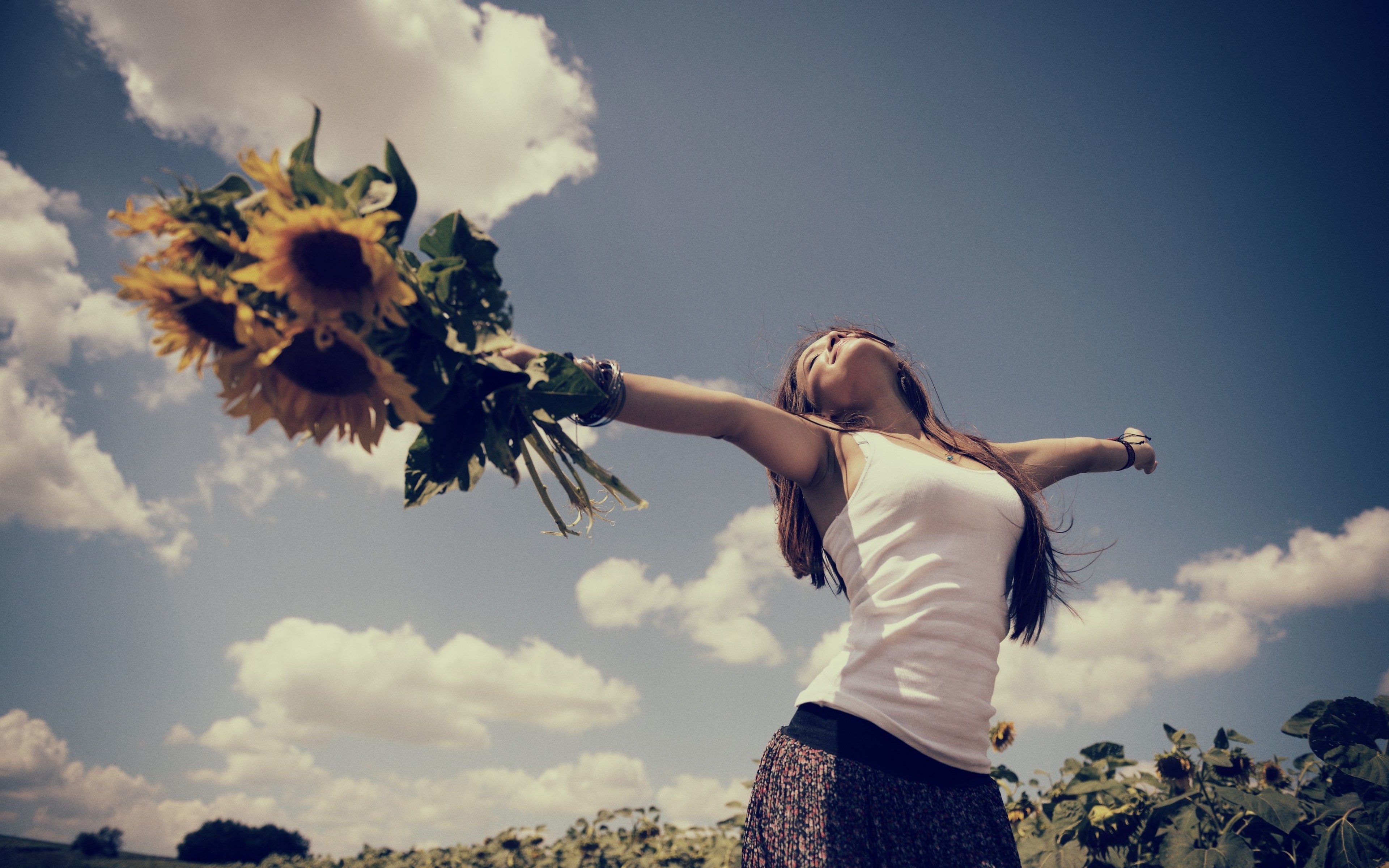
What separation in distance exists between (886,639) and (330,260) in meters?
1.31

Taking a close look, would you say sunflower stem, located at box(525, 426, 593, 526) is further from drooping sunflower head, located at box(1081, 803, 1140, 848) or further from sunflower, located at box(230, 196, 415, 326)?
drooping sunflower head, located at box(1081, 803, 1140, 848)

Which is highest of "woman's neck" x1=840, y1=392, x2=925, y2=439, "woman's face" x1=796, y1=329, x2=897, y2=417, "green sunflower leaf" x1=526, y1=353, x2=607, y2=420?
"woman's face" x1=796, y1=329, x2=897, y2=417

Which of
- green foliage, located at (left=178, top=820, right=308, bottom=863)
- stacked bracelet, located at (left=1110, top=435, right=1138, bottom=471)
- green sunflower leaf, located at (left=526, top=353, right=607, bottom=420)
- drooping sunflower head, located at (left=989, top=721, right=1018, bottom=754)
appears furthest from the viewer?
green foliage, located at (left=178, top=820, right=308, bottom=863)

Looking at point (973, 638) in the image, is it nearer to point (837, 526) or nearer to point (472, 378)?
point (837, 526)

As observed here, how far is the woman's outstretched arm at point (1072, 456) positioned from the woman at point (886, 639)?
0.66 metres

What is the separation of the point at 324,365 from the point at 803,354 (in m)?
1.66

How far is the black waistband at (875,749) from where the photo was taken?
1497 mm

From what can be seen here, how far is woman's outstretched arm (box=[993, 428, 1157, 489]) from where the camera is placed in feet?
8.74

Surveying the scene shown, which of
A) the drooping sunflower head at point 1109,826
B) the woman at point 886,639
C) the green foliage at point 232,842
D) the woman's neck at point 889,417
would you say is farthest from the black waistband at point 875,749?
the green foliage at point 232,842

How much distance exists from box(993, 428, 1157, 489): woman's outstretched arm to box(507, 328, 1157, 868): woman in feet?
2.16

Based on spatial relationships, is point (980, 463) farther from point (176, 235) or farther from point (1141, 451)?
point (176, 235)

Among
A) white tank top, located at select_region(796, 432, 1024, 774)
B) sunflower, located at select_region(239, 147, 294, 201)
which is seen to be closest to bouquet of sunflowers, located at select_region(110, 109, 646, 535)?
sunflower, located at select_region(239, 147, 294, 201)

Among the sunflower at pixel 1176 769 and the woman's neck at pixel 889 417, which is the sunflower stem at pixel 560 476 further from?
the sunflower at pixel 1176 769

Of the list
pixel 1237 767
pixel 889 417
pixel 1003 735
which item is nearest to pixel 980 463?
pixel 889 417
